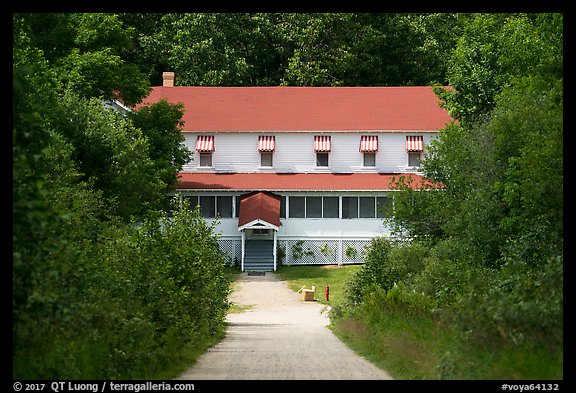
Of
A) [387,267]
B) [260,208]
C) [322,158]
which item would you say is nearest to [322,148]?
[322,158]

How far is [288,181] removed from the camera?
211 feet

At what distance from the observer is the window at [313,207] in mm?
63500

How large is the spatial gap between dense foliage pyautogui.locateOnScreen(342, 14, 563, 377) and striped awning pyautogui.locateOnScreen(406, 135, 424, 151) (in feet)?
46.7

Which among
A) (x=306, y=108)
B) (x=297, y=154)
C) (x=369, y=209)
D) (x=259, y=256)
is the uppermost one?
(x=306, y=108)

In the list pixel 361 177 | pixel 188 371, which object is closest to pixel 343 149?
pixel 361 177

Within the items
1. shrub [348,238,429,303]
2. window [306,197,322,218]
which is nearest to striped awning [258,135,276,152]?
window [306,197,322,218]

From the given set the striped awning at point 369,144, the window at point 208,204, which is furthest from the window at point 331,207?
the window at point 208,204

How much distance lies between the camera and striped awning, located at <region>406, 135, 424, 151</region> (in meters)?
64.5

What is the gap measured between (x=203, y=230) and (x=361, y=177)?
1264 inches

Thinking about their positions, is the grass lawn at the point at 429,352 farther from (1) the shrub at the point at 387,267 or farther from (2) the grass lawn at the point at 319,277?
(2) the grass lawn at the point at 319,277

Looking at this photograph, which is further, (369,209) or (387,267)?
(369,209)

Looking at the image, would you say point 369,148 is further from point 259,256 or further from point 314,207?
point 259,256

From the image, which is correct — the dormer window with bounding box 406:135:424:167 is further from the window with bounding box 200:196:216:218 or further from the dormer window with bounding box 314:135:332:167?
the window with bounding box 200:196:216:218

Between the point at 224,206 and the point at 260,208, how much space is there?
3631mm
